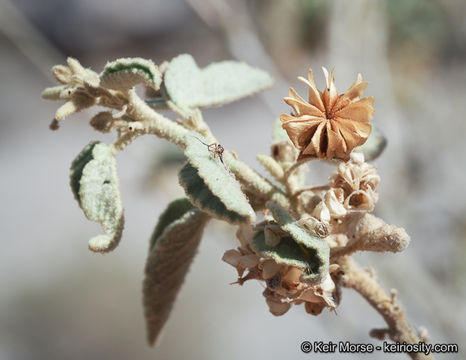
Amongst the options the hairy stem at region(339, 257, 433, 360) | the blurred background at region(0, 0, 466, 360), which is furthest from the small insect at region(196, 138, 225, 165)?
the blurred background at region(0, 0, 466, 360)

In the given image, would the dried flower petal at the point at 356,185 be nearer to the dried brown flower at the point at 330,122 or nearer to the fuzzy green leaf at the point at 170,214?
the dried brown flower at the point at 330,122

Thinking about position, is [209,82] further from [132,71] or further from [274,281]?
[274,281]

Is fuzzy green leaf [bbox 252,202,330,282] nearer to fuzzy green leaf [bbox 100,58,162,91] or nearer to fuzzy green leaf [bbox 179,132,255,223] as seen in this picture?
fuzzy green leaf [bbox 179,132,255,223]

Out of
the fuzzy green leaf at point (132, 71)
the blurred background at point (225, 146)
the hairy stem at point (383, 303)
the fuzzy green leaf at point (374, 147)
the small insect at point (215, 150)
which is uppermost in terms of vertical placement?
the blurred background at point (225, 146)

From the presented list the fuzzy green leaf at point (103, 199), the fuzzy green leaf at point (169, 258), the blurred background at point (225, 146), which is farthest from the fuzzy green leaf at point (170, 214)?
the blurred background at point (225, 146)

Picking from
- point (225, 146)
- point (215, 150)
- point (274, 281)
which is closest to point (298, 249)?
point (274, 281)
